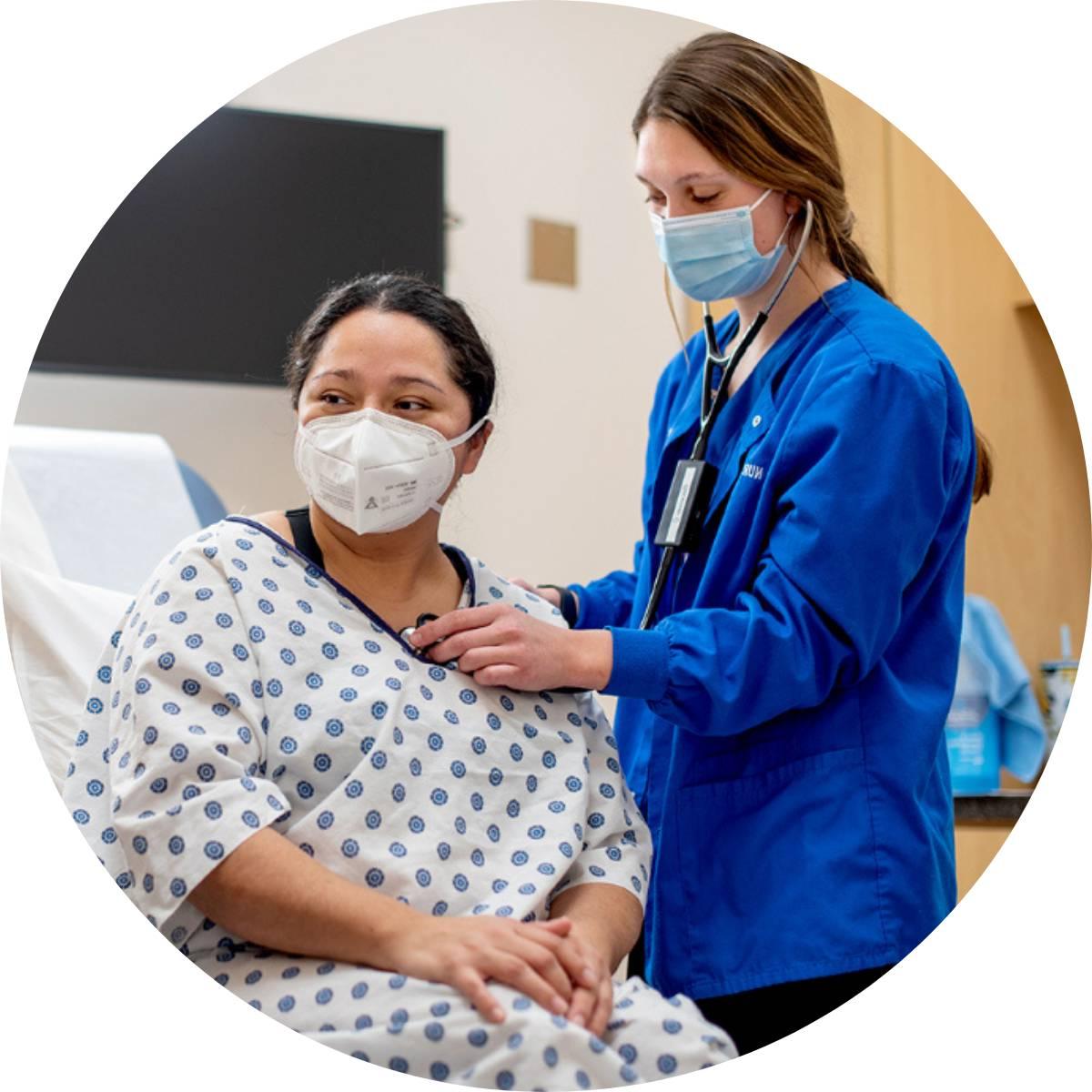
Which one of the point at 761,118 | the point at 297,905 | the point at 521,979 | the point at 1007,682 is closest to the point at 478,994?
the point at 521,979

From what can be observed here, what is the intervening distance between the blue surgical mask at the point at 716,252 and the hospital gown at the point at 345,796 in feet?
1.73

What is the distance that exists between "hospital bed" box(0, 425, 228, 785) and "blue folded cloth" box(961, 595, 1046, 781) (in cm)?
156

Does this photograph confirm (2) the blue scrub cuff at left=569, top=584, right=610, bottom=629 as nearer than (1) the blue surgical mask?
No

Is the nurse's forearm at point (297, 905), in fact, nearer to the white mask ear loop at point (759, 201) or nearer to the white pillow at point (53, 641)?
the white pillow at point (53, 641)

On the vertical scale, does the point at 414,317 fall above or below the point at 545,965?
above

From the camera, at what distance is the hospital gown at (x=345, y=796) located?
44.0 inches

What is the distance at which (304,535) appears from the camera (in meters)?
1.41

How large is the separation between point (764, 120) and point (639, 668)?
0.64 m

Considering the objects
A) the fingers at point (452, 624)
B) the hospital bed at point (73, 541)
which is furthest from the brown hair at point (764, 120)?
the hospital bed at point (73, 541)

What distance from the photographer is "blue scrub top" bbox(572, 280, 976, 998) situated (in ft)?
4.42

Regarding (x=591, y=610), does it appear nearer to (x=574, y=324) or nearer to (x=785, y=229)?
(x=785, y=229)

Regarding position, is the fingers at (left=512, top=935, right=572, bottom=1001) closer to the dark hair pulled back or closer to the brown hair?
the dark hair pulled back

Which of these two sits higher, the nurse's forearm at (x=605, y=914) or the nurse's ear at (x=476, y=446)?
the nurse's ear at (x=476, y=446)

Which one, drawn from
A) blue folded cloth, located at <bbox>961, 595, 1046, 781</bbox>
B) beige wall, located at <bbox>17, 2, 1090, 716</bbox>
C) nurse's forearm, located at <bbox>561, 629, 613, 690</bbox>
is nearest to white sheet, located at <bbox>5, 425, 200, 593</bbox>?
beige wall, located at <bbox>17, 2, 1090, 716</bbox>
